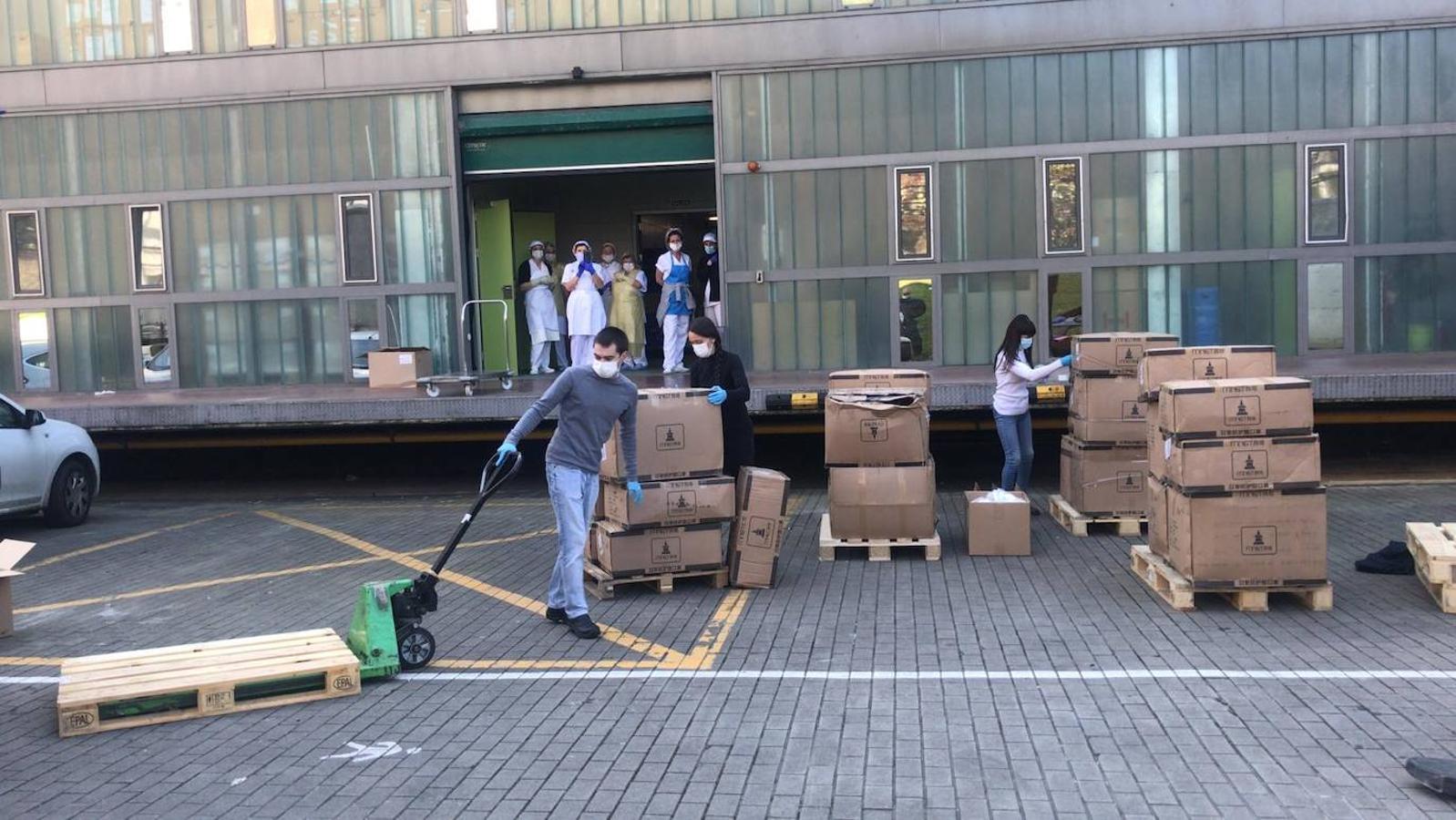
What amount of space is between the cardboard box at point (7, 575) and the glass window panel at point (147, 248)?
1103 cm

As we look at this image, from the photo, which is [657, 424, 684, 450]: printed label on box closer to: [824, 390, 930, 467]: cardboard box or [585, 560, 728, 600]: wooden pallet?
[585, 560, 728, 600]: wooden pallet

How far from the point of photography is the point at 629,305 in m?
19.0

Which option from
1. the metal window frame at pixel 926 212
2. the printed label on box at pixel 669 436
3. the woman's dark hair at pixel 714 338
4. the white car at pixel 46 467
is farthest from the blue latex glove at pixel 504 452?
the metal window frame at pixel 926 212

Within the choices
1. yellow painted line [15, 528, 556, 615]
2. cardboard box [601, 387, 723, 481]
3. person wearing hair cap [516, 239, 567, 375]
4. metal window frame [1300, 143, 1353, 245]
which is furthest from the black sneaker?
metal window frame [1300, 143, 1353, 245]

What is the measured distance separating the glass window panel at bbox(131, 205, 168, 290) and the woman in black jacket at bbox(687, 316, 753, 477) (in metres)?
11.6

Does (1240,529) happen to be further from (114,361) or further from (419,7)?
(114,361)

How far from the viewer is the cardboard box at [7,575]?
330 inches

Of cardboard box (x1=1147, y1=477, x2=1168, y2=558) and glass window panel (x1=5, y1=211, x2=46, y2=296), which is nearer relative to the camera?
cardboard box (x1=1147, y1=477, x2=1168, y2=558)

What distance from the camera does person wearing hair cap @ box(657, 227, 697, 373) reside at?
57.6 feet

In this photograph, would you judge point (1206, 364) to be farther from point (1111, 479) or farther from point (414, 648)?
point (414, 648)

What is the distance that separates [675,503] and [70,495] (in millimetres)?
7597

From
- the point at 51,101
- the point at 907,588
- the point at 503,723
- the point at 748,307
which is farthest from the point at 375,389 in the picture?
the point at 503,723

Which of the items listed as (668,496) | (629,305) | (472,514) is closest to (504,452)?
(472,514)

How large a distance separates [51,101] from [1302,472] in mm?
17418
